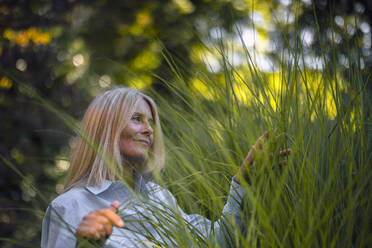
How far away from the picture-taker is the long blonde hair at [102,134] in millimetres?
1010

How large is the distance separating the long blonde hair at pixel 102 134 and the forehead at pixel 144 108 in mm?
15

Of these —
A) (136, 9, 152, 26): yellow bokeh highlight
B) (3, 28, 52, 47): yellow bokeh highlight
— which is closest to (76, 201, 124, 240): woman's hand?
(3, 28, 52, 47): yellow bokeh highlight

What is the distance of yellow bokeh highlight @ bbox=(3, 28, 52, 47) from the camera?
8.58 ft

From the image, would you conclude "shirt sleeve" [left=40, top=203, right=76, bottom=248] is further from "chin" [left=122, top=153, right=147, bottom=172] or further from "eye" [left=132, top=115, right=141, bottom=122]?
"eye" [left=132, top=115, right=141, bottom=122]

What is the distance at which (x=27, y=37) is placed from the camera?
270 centimetres

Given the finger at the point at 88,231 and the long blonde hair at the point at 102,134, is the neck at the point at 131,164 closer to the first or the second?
the long blonde hair at the point at 102,134

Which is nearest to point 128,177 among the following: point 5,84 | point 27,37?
point 5,84

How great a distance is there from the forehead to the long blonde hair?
0.05 feet

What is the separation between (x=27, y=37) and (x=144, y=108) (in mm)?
1984

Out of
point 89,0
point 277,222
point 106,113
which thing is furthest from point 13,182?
point 277,222

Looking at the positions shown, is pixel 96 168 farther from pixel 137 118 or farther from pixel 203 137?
pixel 203 137

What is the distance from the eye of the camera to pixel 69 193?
3.08 ft

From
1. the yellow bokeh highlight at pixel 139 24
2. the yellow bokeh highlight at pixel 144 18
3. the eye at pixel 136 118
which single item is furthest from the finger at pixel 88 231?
the yellow bokeh highlight at pixel 144 18

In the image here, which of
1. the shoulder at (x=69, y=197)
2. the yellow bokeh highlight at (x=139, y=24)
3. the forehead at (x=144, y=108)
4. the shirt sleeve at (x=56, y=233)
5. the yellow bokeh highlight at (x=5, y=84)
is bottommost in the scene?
the shirt sleeve at (x=56, y=233)
